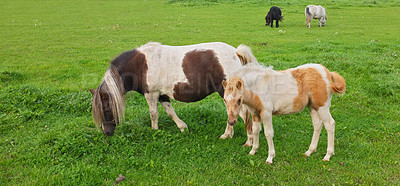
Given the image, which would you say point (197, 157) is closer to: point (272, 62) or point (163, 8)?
point (272, 62)

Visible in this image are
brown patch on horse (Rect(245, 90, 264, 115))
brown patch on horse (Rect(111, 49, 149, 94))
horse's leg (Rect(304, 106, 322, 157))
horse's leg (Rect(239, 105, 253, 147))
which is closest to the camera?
brown patch on horse (Rect(245, 90, 264, 115))

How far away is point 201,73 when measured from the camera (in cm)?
507

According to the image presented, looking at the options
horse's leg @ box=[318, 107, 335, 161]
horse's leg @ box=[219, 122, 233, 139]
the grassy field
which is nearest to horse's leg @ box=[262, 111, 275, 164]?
the grassy field

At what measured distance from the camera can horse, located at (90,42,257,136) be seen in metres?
5.05

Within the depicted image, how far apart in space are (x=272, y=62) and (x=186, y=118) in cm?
475

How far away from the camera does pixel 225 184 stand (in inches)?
166

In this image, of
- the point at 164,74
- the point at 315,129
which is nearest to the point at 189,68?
the point at 164,74

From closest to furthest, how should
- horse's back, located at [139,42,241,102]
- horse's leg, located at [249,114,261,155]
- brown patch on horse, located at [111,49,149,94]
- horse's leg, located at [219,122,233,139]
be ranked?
horse's leg, located at [249,114,261,155]
horse's back, located at [139,42,241,102]
brown patch on horse, located at [111,49,149,94]
horse's leg, located at [219,122,233,139]

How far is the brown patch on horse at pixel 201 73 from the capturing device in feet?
16.5

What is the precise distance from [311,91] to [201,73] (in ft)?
5.99

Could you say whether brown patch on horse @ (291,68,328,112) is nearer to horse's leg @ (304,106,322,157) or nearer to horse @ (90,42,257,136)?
horse's leg @ (304,106,322,157)

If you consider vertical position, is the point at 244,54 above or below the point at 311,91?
above

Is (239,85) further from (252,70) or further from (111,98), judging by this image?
(111,98)

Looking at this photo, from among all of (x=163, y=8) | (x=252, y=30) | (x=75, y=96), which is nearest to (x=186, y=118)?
(x=75, y=96)
